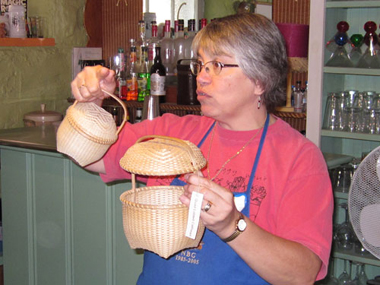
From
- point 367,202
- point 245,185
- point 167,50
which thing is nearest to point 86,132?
point 245,185

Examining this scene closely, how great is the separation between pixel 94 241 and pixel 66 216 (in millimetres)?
202

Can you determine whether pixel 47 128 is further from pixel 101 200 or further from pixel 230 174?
pixel 230 174

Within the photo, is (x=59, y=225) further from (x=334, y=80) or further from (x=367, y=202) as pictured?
(x=334, y=80)

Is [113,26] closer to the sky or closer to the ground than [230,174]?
closer to the sky

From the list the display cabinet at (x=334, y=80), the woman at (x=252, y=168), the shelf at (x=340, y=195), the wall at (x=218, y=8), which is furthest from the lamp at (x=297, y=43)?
the woman at (x=252, y=168)

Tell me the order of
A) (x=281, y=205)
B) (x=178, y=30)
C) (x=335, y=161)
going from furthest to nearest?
1. (x=178, y=30)
2. (x=335, y=161)
3. (x=281, y=205)

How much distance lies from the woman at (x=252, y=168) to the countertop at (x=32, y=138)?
3.78ft

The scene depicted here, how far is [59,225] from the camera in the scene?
2.59 metres

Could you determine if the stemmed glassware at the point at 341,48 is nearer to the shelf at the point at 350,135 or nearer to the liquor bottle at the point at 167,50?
the shelf at the point at 350,135

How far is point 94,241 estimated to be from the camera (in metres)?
2.47

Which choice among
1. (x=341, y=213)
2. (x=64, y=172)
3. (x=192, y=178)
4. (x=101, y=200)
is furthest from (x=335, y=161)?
(x=192, y=178)

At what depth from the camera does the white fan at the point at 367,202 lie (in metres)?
1.66

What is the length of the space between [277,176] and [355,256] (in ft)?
5.00

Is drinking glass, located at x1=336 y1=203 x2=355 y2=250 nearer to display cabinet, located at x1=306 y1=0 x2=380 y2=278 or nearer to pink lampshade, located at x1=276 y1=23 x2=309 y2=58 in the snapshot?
display cabinet, located at x1=306 y1=0 x2=380 y2=278
